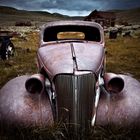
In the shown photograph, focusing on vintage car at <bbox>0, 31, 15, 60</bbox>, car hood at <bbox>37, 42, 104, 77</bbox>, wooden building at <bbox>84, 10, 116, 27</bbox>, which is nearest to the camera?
car hood at <bbox>37, 42, 104, 77</bbox>

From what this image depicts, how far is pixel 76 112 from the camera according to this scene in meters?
4.77

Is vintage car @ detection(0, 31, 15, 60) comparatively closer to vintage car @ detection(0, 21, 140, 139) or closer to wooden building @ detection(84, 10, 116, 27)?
vintage car @ detection(0, 21, 140, 139)

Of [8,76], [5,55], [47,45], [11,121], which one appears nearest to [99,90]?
[11,121]

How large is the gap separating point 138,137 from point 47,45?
288 cm

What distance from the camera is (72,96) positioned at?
4.72 m

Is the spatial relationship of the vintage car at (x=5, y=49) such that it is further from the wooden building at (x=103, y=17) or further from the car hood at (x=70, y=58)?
the wooden building at (x=103, y=17)

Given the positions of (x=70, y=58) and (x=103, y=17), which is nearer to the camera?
(x=70, y=58)

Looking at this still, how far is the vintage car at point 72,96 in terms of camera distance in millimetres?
4742

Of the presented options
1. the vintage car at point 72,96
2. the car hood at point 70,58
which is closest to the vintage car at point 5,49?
the car hood at point 70,58

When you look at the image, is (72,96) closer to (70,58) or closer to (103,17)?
(70,58)

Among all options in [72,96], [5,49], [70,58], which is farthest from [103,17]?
[72,96]

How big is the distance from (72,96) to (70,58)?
78 centimetres

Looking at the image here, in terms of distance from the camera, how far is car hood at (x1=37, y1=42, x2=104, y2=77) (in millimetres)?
4918

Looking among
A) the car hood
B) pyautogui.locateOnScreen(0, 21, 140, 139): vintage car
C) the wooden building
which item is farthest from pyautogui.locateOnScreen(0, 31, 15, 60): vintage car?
the wooden building
